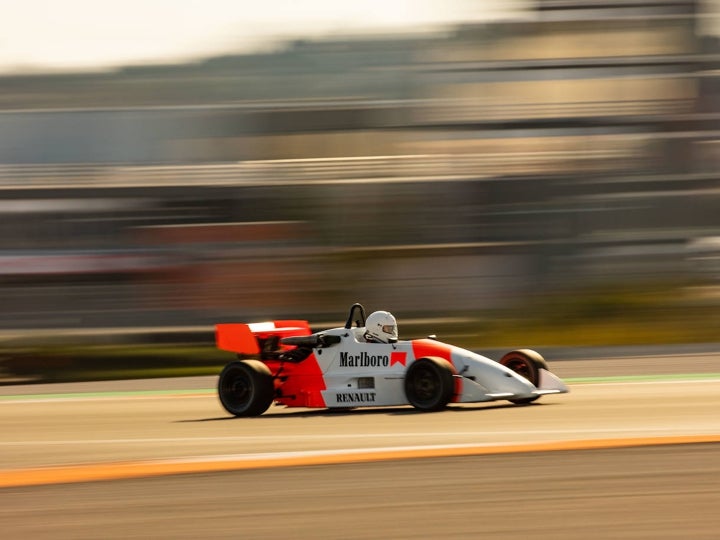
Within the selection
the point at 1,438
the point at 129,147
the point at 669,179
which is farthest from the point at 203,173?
the point at 1,438

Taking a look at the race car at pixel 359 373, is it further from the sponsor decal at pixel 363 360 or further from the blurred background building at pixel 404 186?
the blurred background building at pixel 404 186

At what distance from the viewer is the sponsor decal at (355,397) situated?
1108cm

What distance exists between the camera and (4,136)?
47.3 metres

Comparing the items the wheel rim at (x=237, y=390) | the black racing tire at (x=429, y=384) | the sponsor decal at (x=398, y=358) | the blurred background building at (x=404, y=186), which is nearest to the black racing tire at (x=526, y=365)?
the black racing tire at (x=429, y=384)

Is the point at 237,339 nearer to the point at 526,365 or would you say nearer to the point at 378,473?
the point at 526,365

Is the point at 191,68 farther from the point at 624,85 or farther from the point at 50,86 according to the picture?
the point at 624,85

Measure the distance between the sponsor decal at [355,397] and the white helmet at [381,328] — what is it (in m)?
0.48

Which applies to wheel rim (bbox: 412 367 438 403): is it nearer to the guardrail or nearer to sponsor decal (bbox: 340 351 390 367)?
sponsor decal (bbox: 340 351 390 367)

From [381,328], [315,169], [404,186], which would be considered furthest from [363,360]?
[315,169]

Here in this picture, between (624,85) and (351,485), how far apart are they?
36.2m

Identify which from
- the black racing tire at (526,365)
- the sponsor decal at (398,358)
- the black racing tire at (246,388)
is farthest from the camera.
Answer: the black racing tire at (246,388)

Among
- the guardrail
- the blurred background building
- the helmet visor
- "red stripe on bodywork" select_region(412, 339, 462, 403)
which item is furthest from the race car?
the guardrail

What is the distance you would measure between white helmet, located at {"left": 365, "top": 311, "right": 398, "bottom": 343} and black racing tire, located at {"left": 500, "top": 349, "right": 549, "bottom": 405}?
1066 millimetres

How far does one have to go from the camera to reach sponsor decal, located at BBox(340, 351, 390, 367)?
11.0 meters
